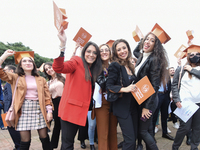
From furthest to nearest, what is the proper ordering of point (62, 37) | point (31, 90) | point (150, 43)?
point (31, 90)
point (150, 43)
point (62, 37)

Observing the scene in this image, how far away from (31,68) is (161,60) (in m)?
2.32

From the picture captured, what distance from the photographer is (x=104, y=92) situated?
2.47 meters

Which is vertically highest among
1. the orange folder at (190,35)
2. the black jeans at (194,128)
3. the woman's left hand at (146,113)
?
the orange folder at (190,35)

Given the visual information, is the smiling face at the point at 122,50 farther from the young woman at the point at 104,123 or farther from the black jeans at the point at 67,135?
the black jeans at the point at 67,135

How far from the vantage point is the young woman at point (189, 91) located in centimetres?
258

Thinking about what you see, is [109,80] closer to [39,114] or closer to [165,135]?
[39,114]

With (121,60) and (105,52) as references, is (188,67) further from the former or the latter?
(105,52)

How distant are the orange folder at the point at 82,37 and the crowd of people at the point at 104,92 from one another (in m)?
0.39

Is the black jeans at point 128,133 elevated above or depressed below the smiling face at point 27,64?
below

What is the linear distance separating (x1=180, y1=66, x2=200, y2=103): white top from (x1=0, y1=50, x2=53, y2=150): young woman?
2701mm

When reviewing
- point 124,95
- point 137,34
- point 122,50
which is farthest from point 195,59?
point 124,95

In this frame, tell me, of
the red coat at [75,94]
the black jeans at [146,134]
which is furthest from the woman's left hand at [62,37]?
the black jeans at [146,134]

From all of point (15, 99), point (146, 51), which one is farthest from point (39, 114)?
point (146, 51)

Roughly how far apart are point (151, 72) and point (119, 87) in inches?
23.0
